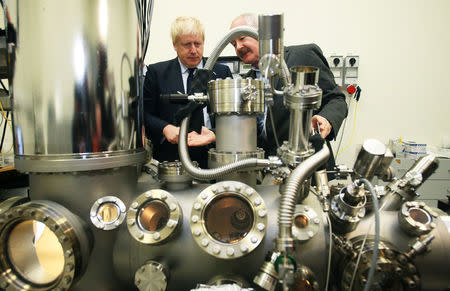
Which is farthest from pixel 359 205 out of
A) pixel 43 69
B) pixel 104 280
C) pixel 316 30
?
pixel 316 30

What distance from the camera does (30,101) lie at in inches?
20.6

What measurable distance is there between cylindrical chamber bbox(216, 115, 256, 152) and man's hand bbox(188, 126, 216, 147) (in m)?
0.20

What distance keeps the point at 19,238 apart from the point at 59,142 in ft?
0.73

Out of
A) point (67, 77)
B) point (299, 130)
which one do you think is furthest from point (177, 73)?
point (299, 130)

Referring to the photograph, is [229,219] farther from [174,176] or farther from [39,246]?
[39,246]

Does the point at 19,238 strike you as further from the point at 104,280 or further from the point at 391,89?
the point at 391,89

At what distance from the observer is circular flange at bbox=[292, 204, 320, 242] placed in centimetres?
53

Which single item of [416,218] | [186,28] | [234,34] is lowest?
[416,218]

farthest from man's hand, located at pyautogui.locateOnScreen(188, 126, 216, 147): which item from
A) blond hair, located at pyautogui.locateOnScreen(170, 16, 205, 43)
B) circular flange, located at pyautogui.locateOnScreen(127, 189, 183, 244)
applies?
blond hair, located at pyautogui.locateOnScreen(170, 16, 205, 43)

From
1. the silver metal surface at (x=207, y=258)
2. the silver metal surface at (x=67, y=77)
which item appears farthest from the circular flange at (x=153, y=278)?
the silver metal surface at (x=67, y=77)

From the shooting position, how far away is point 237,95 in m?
0.59

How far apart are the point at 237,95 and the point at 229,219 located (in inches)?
11.5

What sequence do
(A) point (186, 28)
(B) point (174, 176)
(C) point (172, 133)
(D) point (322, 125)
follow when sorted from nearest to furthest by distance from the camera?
1. (B) point (174, 176)
2. (D) point (322, 125)
3. (C) point (172, 133)
4. (A) point (186, 28)

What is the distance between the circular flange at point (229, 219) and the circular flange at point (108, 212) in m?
0.18
